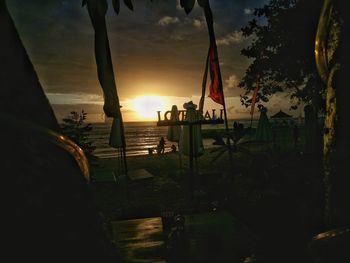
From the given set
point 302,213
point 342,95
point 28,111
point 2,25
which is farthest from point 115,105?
point 302,213

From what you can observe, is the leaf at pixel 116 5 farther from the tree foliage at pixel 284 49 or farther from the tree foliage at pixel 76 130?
the tree foliage at pixel 284 49

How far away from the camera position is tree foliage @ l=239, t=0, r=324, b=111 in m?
15.6

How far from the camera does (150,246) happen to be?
3645 millimetres

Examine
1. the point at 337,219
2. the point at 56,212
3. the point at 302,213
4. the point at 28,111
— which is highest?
the point at 28,111

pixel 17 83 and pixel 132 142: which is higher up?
pixel 17 83

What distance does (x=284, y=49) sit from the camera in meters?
17.6

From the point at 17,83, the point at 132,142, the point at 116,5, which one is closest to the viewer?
the point at 17,83

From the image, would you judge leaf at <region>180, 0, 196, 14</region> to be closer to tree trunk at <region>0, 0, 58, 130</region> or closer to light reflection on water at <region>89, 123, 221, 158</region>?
tree trunk at <region>0, 0, 58, 130</region>

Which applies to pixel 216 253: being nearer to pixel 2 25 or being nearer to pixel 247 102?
pixel 2 25

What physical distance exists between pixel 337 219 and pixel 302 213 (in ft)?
15.2

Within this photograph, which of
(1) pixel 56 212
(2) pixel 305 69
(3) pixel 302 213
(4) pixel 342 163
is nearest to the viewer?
(1) pixel 56 212

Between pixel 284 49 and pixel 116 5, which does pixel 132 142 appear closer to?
pixel 284 49

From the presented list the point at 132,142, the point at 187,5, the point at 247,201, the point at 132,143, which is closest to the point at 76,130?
the point at 247,201

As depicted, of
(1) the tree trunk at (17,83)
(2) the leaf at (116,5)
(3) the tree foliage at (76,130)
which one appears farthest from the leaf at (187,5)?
(3) the tree foliage at (76,130)
